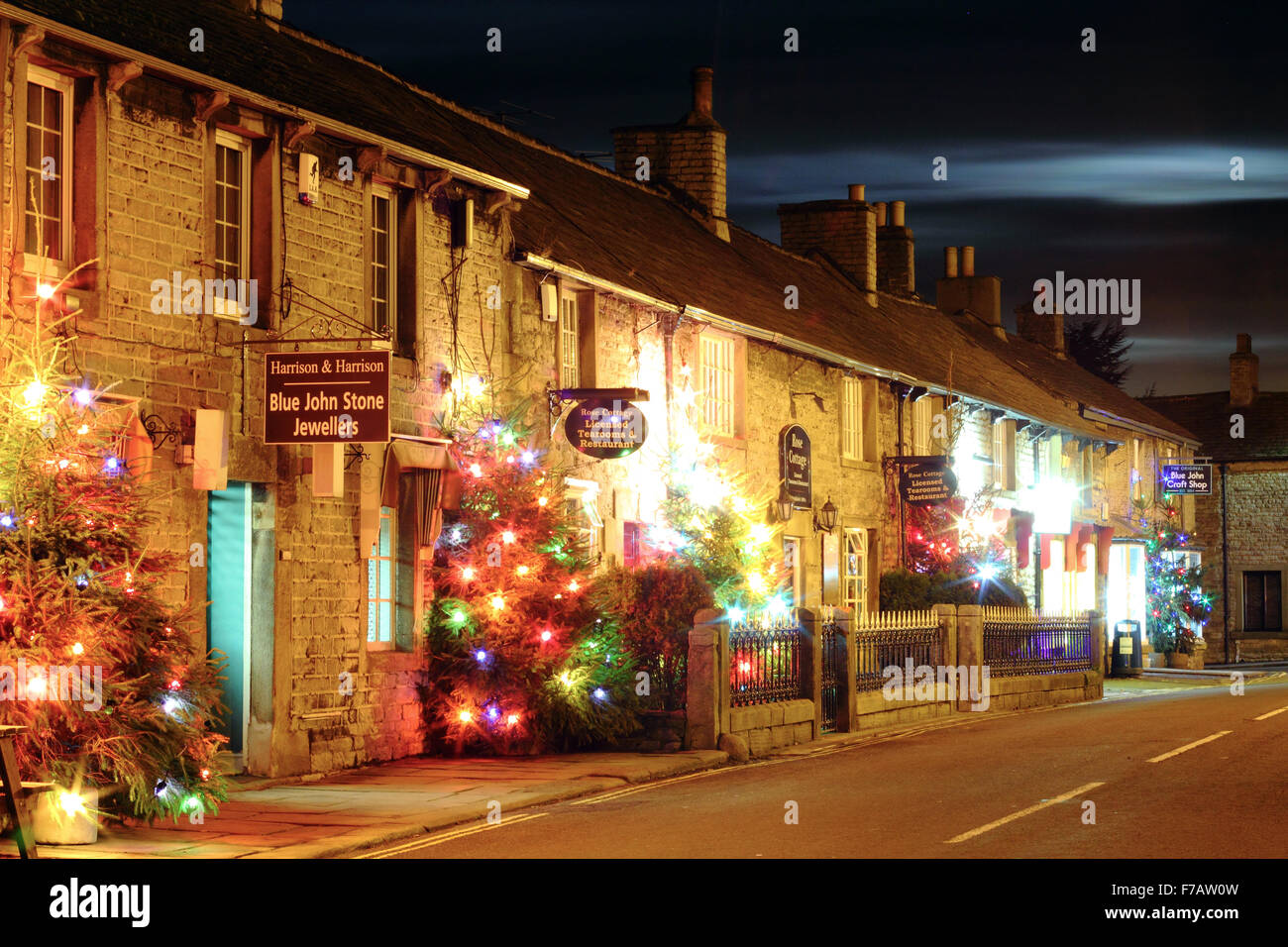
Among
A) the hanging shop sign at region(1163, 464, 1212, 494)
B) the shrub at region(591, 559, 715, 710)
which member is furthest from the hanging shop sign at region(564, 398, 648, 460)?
the hanging shop sign at region(1163, 464, 1212, 494)

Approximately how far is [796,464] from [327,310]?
38.8 feet

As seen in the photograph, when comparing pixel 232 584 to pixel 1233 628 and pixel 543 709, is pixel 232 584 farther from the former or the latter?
pixel 1233 628

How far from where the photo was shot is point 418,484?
55.7 feet

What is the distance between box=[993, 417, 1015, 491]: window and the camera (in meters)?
35.2

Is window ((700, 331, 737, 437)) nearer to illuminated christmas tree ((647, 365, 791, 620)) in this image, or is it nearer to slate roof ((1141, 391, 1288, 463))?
illuminated christmas tree ((647, 365, 791, 620))

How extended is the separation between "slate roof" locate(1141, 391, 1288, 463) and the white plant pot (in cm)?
4601

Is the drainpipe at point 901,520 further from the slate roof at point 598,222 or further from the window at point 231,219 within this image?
the window at point 231,219

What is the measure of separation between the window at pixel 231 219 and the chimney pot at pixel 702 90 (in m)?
15.5

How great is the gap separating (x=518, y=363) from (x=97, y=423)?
25.2 feet

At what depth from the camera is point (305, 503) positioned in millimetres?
15531

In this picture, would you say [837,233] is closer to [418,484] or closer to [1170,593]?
[1170,593]

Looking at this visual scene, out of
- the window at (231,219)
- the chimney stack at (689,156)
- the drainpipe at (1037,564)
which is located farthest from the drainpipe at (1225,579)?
the window at (231,219)

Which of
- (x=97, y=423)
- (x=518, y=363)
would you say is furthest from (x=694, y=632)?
(x=97, y=423)

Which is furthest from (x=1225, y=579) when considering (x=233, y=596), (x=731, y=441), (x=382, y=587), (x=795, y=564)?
(x=233, y=596)
